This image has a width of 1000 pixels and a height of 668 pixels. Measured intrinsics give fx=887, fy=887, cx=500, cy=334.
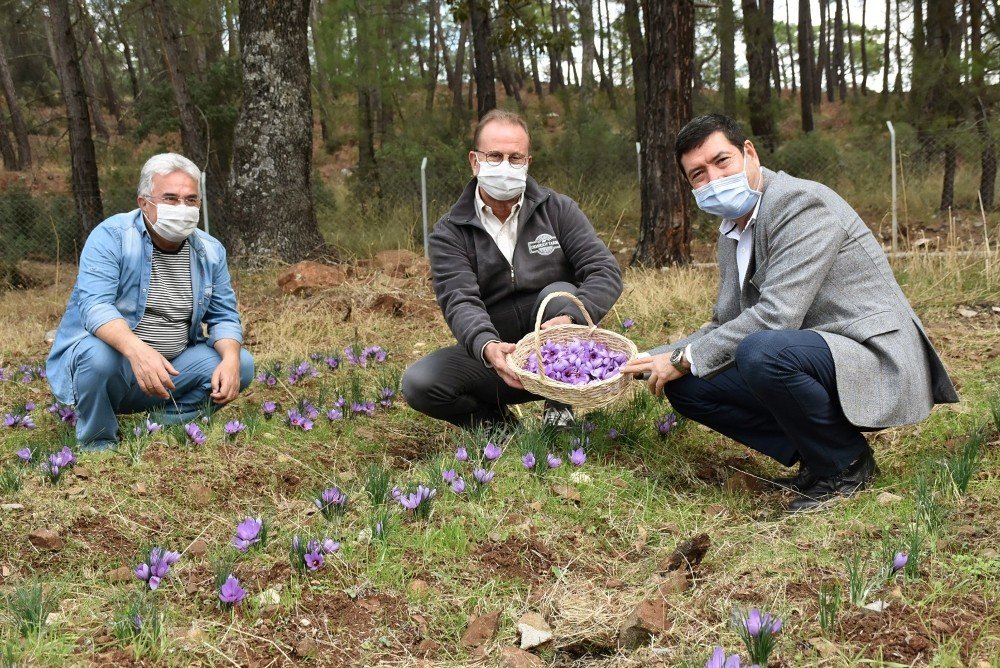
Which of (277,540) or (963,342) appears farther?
(963,342)

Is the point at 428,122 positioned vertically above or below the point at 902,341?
above

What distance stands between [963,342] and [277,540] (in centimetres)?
423

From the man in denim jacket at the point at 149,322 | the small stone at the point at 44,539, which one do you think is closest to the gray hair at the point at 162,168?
the man in denim jacket at the point at 149,322

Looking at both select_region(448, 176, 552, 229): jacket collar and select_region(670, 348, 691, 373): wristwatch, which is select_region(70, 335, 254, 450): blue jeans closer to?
select_region(448, 176, 552, 229): jacket collar

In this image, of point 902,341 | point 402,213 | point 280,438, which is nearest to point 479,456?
point 280,438

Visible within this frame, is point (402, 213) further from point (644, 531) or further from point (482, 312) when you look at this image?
point (644, 531)

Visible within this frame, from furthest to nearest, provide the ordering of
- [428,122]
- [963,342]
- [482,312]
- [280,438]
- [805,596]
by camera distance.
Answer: [428,122]
[963,342]
[280,438]
[482,312]
[805,596]

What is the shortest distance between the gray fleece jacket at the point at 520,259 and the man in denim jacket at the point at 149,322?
113 centimetres

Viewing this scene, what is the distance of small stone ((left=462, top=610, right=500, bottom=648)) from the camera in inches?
92.4

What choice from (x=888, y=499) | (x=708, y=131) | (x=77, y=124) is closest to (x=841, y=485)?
(x=888, y=499)

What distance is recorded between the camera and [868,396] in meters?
2.98

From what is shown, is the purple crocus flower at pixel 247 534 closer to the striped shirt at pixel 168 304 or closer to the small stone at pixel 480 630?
the small stone at pixel 480 630

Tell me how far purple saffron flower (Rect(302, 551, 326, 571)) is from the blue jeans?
176cm

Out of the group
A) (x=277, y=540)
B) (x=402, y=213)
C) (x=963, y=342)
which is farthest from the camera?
(x=402, y=213)
